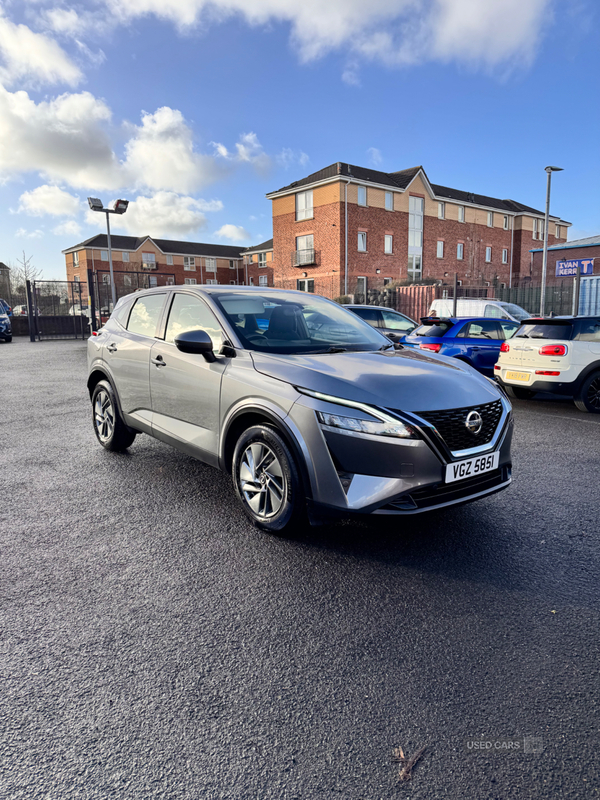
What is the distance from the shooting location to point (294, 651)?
8.21ft

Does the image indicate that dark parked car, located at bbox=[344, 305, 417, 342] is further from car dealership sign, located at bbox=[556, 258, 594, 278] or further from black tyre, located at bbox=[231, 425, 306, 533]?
black tyre, located at bbox=[231, 425, 306, 533]

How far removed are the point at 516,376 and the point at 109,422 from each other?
6.23 meters

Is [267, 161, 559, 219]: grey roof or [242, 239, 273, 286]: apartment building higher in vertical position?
[267, 161, 559, 219]: grey roof

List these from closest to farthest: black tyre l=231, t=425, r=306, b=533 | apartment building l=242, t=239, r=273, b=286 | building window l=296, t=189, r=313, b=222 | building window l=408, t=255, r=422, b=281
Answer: black tyre l=231, t=425, r=306, b=533
building window l=296, t=189, r=313, b=222
building window l=408, t=255, r=422, b=281
apartment building l=242, t=239, r=273, b=286

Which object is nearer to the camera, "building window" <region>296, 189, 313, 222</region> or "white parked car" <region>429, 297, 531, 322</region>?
"white parked car" <region>429, 297, 531, 322</region>

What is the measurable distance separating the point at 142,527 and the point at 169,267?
239 feet

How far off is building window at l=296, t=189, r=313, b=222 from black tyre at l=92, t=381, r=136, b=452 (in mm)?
38385

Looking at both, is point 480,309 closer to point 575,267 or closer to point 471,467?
point 575,267

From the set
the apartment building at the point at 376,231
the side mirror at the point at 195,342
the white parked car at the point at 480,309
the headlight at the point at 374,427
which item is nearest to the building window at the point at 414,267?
the apartment building at the point at 376,231

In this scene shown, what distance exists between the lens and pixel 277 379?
3.59 m

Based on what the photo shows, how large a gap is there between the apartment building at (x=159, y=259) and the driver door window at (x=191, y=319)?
6510cm

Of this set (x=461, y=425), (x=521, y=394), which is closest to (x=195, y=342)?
(x=461, y=425)

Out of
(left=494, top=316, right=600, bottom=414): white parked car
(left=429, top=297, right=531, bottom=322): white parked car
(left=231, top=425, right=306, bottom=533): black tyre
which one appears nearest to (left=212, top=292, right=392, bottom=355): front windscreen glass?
(left=231, top=425, right=306, bottom=533): black tyre

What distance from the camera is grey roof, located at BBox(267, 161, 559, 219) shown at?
4069 centimetres
